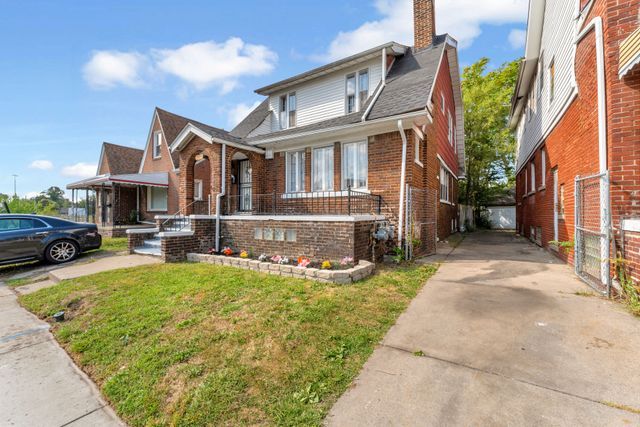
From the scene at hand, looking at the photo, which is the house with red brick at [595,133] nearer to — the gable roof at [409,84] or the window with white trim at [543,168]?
the window with white trim at [543,168]

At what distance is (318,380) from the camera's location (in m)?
2.60

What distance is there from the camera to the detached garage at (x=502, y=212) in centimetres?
2640

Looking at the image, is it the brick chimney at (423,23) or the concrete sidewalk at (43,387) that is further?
the brick chimney at (423,23)

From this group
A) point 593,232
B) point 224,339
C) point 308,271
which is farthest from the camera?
point 308,271

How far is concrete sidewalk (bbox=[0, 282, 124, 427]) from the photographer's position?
2.46 metres

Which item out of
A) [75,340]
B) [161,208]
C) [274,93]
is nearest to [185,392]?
[75,340]

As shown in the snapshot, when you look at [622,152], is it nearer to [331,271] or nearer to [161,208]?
[331,271]

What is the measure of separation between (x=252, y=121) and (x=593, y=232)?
39.6ft

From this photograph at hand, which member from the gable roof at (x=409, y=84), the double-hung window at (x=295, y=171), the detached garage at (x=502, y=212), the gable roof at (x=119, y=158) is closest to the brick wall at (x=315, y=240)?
the double-hung window at (x=295, y=171)

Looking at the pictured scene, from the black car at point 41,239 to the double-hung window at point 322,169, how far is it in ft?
26.4

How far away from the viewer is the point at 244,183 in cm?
1188

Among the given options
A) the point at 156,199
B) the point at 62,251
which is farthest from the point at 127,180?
the point at 62,251

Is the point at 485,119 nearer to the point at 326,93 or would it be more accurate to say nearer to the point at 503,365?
the point at 326,93

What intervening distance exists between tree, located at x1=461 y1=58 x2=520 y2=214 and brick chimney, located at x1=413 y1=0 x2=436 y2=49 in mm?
13453
